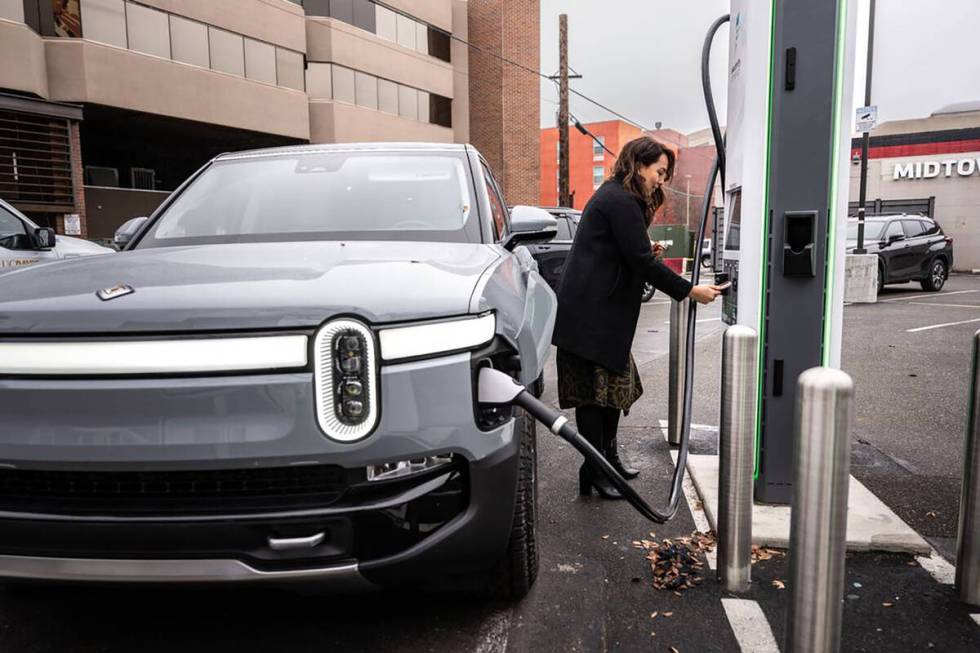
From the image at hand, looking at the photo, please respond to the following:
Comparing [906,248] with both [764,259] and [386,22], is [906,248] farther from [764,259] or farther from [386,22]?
[386,22]

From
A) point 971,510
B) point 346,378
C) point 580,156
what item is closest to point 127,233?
point 346,378

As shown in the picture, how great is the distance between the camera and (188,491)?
1768 mm

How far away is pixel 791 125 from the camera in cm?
303

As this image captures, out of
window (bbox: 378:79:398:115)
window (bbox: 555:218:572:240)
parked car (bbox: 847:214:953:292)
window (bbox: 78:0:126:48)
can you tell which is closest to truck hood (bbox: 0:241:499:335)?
window (bbox: 555:218:572:240)

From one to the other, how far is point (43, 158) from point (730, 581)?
2061 cm

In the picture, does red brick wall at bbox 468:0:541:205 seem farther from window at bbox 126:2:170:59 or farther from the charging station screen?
the charging station screen

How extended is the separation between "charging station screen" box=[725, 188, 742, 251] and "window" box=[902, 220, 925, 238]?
559 inches

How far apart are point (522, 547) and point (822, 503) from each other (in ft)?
3.23

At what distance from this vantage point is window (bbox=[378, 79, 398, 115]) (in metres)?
30.0

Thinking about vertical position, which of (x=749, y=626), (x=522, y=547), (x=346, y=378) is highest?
(x=346, y=378)

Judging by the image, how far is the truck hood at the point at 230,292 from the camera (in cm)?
174

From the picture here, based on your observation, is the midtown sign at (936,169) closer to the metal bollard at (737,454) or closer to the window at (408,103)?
the window at (408,103)

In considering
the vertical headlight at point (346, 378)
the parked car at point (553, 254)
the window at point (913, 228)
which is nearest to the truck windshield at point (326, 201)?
the vertical headlight at point (346, 378)

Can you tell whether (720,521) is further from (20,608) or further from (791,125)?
(20,608)
